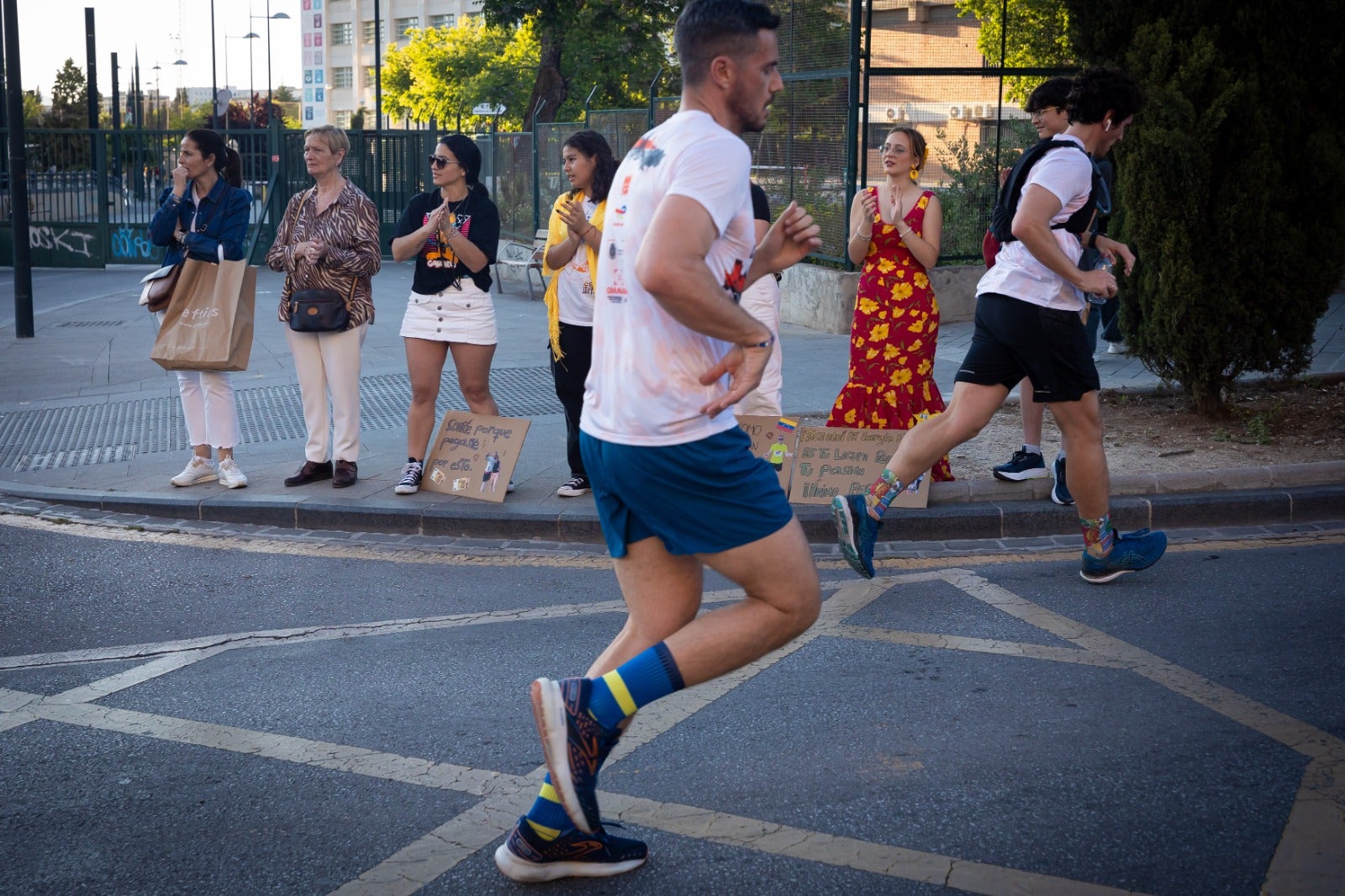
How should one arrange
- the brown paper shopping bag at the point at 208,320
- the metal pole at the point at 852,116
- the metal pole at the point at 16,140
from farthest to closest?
the metal pole at the point at 16,140 < the metal pole at the point at 852,116 < the brown paper shopping bag at the point at 208,320

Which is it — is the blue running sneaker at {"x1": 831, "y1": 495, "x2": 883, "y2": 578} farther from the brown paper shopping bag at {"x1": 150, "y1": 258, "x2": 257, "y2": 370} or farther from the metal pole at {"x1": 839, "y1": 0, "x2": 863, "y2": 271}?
the metal pole at {"x1": 839, "y1": 0, "x2": 863, "y2": 271}

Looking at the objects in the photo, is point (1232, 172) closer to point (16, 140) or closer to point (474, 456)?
point (474, 456)

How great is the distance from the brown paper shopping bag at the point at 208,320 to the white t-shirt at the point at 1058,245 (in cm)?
386

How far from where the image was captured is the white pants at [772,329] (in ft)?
22.6

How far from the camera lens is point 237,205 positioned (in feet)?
24.6

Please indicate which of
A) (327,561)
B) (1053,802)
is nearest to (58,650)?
(327,561)

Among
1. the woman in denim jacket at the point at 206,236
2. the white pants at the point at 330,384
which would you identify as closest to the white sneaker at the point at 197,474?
the woman in denim jacket at the point at 206,236

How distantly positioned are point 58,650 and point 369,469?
2914 millimetres

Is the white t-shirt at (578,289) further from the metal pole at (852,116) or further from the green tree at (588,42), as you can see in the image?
the green tree at (588,42)

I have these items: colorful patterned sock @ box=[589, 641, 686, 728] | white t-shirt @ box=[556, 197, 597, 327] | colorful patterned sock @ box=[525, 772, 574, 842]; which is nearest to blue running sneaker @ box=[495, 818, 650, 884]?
colorful patterned sock @ box=[525, 772, 574, 842]

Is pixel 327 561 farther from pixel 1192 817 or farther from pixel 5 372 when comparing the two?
pixel 5 372

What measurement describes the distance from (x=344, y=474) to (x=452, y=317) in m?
1.04

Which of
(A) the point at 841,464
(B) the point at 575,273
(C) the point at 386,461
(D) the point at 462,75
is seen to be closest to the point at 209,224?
(C) the point at 386,461

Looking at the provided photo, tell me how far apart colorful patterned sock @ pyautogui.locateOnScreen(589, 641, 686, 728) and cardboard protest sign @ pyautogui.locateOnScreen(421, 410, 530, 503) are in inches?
157
